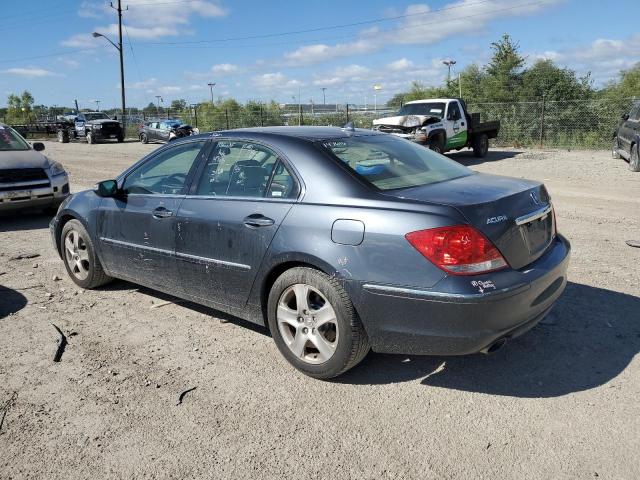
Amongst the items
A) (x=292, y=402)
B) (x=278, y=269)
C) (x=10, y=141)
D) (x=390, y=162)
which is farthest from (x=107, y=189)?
(x=10, y=141)

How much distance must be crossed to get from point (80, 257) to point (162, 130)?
28913 millimetres

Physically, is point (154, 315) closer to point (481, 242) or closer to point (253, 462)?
point (253, 462)

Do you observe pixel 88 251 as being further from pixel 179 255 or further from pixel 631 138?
pixel 631 138

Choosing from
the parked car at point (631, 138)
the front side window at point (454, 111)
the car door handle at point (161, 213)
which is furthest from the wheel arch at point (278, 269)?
the front side window at point (454, 111)

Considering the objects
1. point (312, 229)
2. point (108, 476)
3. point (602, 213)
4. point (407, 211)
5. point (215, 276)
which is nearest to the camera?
point (108, 476)

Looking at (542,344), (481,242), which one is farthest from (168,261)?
(542,344)

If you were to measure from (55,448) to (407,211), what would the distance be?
2.28 m

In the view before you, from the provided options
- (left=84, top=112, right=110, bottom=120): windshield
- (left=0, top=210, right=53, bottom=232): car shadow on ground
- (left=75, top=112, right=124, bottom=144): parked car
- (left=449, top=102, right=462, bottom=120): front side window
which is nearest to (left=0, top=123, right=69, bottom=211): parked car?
(left=0, top=210, right=53, bottom=232): car shadow on ground

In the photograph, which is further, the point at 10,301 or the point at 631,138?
the point at 631,138

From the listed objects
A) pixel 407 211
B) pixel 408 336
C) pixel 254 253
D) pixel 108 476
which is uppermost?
pixel 407 211

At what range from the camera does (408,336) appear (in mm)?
3150

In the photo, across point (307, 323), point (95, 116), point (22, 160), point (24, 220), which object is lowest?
point (307, 323)

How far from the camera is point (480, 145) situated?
61.4ft

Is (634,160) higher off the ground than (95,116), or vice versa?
(95,116)
